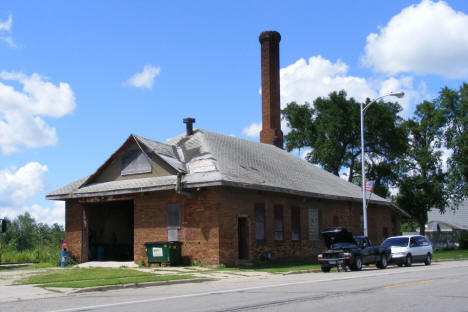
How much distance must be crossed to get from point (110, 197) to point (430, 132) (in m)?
43.3

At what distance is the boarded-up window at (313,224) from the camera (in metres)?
31.0

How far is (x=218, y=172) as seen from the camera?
24.4 m

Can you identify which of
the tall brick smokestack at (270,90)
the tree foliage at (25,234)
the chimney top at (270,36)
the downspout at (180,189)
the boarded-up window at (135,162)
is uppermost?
the chimney top at (270,36)

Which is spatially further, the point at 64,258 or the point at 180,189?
the point at 64,258

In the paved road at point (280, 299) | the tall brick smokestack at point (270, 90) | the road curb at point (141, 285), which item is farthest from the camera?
the tall brick smokestack at point (270, 90)

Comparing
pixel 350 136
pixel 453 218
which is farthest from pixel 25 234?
pixel 453 218

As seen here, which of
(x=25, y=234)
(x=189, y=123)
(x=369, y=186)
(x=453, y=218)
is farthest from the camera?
(x=25, y=234)

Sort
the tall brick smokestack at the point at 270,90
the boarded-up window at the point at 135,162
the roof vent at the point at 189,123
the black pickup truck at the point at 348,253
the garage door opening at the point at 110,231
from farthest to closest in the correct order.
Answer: the tall brick smokestack at the point at 270,90
the roof vent at the point at 189,123
the garage door opening at the point at 110,231
the boarded-up window at the point at 135,162
the black pickup truck at the point at 348,253

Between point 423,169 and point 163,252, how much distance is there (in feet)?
140

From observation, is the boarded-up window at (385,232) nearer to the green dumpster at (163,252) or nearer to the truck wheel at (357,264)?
the truck wheel at (357,264)

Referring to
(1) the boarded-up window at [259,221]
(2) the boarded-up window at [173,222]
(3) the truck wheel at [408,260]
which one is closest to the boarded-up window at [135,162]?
(2) the boarded-up window at [173,222]

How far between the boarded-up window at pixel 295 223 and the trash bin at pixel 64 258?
37.7 ft

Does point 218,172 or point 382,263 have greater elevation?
point 218,172

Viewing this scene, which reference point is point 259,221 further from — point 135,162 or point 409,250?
point 409,250
